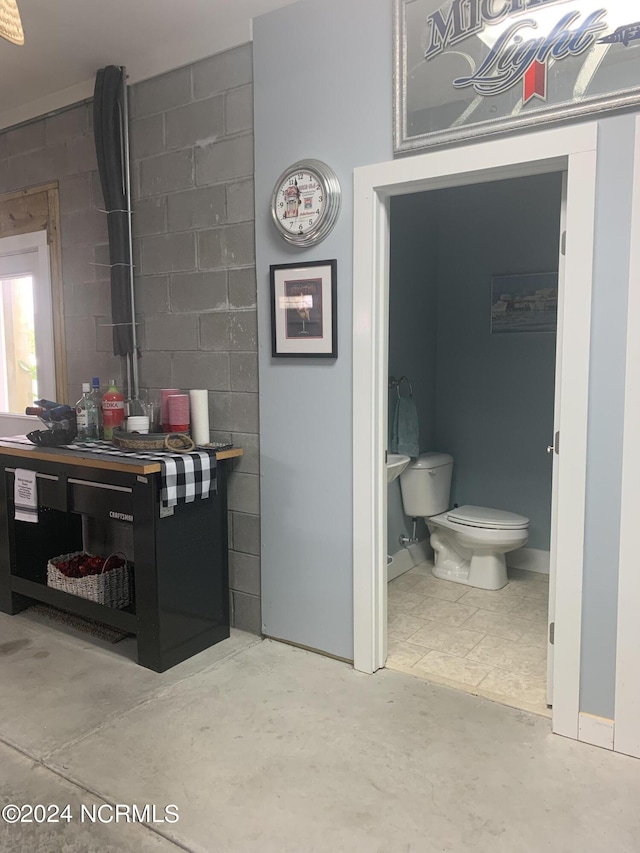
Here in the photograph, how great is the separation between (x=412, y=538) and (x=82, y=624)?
Answer: 6.56 feet

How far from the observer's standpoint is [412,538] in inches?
167

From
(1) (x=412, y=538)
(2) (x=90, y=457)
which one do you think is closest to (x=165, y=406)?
Result: (2) (x=90, y=457)

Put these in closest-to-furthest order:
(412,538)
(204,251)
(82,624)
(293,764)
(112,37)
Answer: (293,764), (112,37), (204,251), (82,624), (412,538)

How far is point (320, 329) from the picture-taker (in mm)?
2773

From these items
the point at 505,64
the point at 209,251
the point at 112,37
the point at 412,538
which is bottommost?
the point at 412,538

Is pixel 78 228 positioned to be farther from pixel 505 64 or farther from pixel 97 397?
pixel 505 64

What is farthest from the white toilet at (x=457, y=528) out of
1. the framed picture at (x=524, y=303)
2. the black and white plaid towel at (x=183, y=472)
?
the black and white plaid towel at (x=183, y=472)

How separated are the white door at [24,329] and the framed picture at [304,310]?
5.46ft

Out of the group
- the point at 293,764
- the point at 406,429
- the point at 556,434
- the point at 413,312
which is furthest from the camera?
the point at 413,312

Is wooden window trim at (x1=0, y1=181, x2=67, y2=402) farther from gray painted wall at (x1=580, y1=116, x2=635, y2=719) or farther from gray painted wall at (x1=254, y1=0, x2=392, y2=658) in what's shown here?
gray painted wall at (x1=580, y1=116, x2=635, y2=719)

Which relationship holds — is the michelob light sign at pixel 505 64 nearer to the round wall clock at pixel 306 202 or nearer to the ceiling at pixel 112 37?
the round wall clock at pixel 306 202

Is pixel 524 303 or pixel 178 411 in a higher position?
pixel 524 303

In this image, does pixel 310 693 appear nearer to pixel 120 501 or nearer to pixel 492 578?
pixel 120 501

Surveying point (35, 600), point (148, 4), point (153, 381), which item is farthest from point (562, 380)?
point (35, 600)
